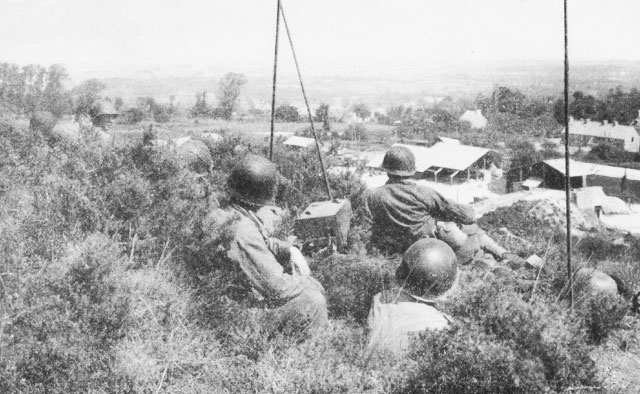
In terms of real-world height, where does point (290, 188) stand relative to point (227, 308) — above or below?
above

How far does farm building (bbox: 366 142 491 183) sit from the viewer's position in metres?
48.4

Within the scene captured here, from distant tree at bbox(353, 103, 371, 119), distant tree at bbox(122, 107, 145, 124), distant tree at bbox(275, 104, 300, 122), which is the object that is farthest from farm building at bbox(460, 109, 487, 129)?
distant tree at bbox(122, 107, 145, 124)

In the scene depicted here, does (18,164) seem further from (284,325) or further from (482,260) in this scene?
(482,260)

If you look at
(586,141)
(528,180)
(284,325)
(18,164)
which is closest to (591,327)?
(284,325)

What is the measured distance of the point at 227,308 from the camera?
451cm

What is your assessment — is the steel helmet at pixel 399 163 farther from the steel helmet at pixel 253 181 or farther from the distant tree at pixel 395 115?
the distant tree at pixel 395 115

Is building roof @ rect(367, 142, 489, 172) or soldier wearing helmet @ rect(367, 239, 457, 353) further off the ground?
soldier wearing helmet @ rect(367, 239, 457, 353)

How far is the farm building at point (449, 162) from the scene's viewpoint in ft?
159

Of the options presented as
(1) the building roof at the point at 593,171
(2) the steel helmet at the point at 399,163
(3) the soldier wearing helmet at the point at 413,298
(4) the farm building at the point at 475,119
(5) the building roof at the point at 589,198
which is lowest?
(5) the building roof at the point at 589,198

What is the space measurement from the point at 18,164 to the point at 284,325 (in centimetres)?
567

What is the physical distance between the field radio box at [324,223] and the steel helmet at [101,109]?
5049 millimetres

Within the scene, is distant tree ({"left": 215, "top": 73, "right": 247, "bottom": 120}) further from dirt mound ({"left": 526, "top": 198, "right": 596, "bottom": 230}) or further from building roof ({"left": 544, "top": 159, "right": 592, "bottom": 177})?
dirt mound ({"left": 526, "top": 198, "right": 596, "bottom": 230})

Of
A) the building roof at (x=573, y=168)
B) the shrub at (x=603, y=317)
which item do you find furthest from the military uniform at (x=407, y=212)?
the building roof at (x=573, y=168)

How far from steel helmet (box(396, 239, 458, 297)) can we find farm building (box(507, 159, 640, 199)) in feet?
133
